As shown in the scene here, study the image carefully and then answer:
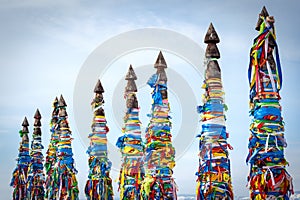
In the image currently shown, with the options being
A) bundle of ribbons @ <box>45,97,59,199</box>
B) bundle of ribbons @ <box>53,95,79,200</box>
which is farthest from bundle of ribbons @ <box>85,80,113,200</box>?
bundle of ribbons @ <box>45,97,59,199</box>

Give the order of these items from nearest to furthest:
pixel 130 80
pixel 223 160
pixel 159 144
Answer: pixel 223 160
pixel 159 144
pixel 130 80

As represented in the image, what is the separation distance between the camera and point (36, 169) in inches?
883

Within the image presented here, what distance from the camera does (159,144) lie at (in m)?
14.5

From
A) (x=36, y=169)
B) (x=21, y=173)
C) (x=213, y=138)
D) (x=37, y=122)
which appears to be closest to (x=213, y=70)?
(x=213, y=138)

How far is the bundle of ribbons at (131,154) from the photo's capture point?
15617mm

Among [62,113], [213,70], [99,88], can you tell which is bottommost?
[213,70]

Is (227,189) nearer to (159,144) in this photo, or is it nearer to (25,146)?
(159,144)

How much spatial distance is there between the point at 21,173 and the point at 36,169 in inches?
59.3

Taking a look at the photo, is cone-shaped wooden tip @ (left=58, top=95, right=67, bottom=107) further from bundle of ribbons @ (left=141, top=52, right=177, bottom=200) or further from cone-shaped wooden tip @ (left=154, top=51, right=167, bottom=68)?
cone-shaped wooden tip @ (left=154, top=51, right=167, bottom=68)

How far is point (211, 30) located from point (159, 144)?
422 centimetres

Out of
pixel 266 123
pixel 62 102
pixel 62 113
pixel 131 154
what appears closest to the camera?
pixel 266 123

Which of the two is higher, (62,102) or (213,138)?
(62,102)

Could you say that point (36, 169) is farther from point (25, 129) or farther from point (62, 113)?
point (62, 113)

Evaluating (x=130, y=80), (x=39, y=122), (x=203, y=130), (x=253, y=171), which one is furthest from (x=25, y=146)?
(x=253, y=171)
